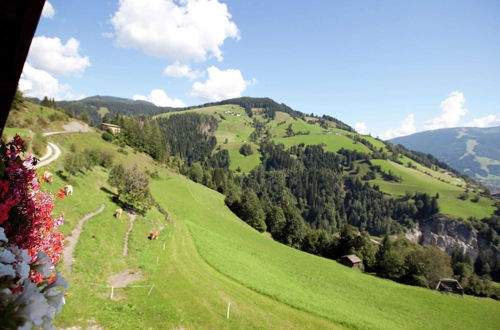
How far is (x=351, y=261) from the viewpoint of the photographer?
271 feet

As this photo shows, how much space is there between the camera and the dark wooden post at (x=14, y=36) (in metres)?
3.13

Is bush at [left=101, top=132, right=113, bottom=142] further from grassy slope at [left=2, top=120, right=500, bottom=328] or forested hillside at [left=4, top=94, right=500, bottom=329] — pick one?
grassy slope at [left=2, top=120, right=500, bottom=328]

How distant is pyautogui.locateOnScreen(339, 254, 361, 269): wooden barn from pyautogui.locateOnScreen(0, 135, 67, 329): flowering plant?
285 feet

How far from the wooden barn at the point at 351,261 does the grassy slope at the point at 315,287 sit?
19812 millimetres

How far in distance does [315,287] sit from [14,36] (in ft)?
161

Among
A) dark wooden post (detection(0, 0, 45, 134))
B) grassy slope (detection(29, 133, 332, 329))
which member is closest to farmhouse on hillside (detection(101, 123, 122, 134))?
grassy slope (detection(29, 133, 332, 329))

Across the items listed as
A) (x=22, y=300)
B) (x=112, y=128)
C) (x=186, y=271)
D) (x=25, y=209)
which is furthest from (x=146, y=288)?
(x=112, y=128)

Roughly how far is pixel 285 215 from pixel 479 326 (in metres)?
63.8

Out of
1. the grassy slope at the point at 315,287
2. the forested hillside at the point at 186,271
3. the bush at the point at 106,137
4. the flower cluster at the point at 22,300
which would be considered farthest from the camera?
the bush at the point at 106,137

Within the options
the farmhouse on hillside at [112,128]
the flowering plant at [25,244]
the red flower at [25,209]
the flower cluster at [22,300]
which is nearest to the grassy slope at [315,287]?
the red flower at [25,209]

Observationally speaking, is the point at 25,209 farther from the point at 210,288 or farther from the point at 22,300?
the point at 210,288

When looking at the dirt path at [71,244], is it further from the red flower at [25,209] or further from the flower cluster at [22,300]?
the flower cluster at [22,300]

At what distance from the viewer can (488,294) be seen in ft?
310

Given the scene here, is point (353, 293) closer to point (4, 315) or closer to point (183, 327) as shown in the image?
point (183, 327)
